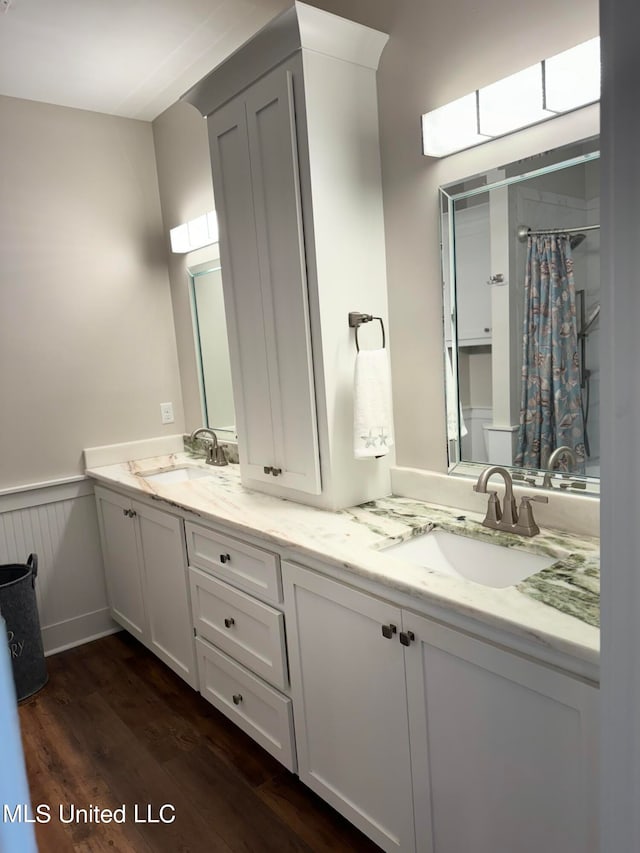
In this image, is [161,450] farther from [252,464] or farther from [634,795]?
[634,795]

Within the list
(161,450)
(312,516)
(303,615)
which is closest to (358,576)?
(303,615)

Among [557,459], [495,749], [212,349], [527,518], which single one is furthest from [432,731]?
[212,349]

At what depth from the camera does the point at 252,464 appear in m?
2.34

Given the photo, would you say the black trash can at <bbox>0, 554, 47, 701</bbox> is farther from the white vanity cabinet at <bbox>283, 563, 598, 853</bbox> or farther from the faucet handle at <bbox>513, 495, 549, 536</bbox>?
the faucet handle at <bbox>513, 495, 549, 536</bbox>

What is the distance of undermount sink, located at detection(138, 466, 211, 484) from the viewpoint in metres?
2.95

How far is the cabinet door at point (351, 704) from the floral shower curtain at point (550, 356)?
66 cm

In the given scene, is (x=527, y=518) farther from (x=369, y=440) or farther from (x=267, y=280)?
(x=267, y=280)

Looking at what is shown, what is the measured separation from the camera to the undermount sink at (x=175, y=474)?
116 inches

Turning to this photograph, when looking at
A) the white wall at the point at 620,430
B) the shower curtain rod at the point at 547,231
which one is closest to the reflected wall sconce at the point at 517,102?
the shower curtain rod at the point at 547,231

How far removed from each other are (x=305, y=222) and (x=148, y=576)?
5.49ft

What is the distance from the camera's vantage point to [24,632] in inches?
103

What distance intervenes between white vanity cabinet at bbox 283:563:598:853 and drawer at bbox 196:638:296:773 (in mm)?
67

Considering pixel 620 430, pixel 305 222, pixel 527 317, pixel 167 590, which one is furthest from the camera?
pixel 167 590

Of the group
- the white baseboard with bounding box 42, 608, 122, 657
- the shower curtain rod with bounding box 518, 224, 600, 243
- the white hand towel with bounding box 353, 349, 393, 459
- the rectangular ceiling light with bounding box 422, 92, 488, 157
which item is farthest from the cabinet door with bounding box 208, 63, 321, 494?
the white baseboard with bounding box 42, 608, 122, 657
